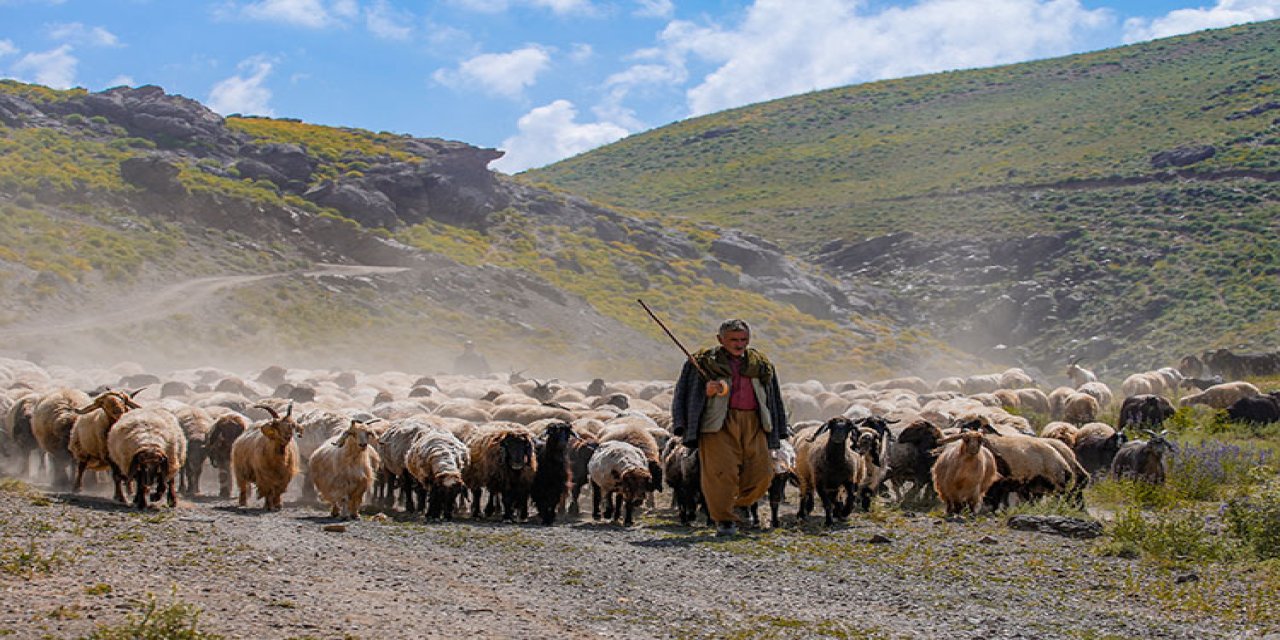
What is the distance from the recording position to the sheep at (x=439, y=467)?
13680 mm

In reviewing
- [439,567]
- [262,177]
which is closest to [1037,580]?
[439,567]

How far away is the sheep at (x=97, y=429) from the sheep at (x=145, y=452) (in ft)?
1.07

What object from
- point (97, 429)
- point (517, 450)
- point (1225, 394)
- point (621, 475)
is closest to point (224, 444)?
point (97, 429)

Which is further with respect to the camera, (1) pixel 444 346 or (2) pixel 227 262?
(2) pixel 227 262

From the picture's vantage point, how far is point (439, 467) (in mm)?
13781

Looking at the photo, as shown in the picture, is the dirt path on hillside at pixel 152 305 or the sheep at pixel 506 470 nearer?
the sheep at pixel 506 470

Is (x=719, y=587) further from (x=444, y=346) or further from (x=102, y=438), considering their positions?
(x=444, y=346)

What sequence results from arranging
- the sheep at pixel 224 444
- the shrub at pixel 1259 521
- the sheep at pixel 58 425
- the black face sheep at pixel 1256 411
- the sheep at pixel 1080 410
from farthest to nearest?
the sheep at pixel 1080 410, the black face sheep at pixel 1256 411, the sheep at pixel 224 444, the sheep at pixel 58 425, the shrub at pixel 1259 521

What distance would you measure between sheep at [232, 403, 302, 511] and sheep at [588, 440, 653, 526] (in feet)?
11.9

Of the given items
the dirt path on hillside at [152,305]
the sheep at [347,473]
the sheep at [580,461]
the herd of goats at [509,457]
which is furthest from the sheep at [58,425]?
the dirt path on hillside at [152,305]

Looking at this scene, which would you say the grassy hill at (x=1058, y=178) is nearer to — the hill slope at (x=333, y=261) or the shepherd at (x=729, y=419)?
the hill slope at (x=333, y=261)

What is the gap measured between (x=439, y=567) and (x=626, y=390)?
926 inches

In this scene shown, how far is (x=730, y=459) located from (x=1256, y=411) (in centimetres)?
1646

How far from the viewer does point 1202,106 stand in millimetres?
81812
